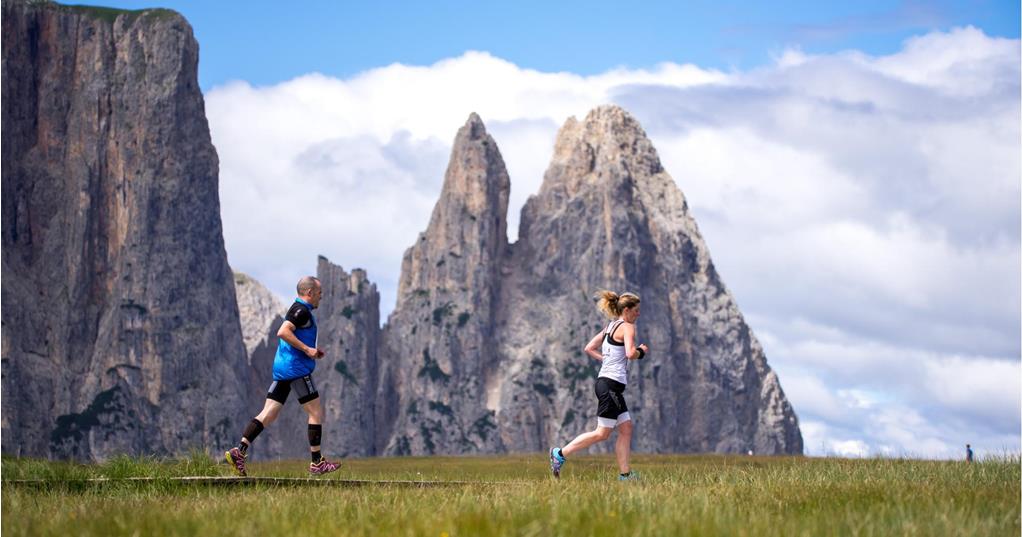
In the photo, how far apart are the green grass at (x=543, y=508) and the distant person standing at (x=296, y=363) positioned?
92.4 inches

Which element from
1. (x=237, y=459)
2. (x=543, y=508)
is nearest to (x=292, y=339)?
(x=237, y=459)

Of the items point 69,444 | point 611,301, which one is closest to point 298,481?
point 611,301

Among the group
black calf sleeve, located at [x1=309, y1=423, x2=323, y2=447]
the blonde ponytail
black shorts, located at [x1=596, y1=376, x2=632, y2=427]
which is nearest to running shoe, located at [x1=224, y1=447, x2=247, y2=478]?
black calf sleeve, located at [x1=309, y1=423, x2=323, y2=447]

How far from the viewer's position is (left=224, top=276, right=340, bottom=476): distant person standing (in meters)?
18.6

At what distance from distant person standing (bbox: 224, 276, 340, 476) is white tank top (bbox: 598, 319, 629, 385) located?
4.00 meters

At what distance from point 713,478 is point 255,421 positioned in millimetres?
6358

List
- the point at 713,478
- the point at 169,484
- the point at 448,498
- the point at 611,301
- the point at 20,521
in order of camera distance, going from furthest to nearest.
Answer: the point at 611,301, the point at 713,478, the point at 169,484, the point at 448,498, the point at 20,521

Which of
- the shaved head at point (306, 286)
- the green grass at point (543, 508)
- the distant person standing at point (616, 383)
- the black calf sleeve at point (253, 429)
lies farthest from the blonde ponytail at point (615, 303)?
the black calf sleeve at point (253, 429)

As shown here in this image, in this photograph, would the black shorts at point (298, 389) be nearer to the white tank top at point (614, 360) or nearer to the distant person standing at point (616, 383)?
the distant person standing at point (616, 383)

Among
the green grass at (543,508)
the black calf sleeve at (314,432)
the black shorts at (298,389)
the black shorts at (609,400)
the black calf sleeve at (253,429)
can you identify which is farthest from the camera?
the black calf sleeve at (314,432)

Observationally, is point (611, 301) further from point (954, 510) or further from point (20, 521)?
point (20, 521)

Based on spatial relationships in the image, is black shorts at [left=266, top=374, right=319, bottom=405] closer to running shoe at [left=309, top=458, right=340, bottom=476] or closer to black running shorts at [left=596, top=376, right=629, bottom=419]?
running shoe at [left=309, top=458, right=340, bottom=476]

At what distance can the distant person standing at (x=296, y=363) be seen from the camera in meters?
18.6

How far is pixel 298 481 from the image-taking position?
17.2 metres
